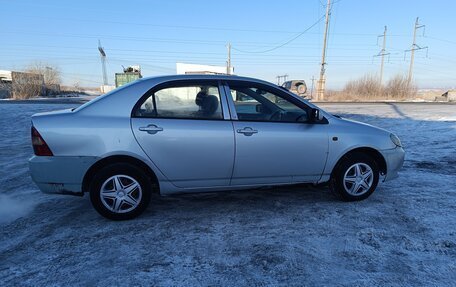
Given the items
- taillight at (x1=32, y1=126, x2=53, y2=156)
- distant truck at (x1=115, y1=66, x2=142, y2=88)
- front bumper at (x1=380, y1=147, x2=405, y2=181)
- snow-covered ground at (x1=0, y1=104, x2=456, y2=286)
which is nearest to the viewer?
snow-covered ground at (x1=0, y1=104, x2=456, y2=286)

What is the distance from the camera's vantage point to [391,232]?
3.40m

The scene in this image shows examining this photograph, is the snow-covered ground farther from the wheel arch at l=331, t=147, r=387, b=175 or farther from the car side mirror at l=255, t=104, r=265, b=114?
the car side mirror at l=255, t=104, r=265, b=114

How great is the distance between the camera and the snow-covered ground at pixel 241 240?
2.65 m

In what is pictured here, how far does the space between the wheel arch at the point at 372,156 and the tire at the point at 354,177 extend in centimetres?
3

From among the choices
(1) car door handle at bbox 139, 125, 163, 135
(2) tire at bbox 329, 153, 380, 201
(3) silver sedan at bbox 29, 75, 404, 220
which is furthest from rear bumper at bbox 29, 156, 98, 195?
(2) tire at bbox 329, 153, 380, 201

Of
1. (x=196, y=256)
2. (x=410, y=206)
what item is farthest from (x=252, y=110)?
(x=410, y=206)

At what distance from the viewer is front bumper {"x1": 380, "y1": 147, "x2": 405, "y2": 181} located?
4.28m

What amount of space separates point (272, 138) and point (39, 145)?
2.58 metres

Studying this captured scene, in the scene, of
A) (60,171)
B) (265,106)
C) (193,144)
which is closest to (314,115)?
(265,106)

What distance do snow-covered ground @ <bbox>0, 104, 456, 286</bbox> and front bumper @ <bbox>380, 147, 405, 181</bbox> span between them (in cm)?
35

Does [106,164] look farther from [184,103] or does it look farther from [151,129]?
[184,103]

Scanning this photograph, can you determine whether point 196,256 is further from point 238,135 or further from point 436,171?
point 436,171

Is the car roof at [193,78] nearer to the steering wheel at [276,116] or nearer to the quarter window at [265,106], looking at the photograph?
the quarter window at [265,106]

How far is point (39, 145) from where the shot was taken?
3389mm
